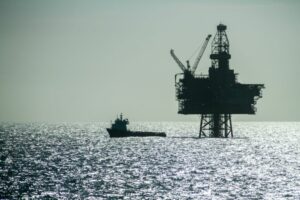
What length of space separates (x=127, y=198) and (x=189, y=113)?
79.6m

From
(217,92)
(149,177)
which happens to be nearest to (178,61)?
(217,92)

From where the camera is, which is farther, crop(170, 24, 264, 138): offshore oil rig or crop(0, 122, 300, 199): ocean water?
crop(170, 24, 264, 138): offshore oil rig

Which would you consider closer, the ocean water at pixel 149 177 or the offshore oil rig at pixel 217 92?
the ocean water at pixel 149 177

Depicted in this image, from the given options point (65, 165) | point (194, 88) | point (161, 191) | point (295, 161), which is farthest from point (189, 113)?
point (161, 191)

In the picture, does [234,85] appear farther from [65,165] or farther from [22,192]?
[22,192]

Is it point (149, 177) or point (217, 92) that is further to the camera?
point (217, 92)

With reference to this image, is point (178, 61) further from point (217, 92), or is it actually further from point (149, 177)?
point (149, 177)

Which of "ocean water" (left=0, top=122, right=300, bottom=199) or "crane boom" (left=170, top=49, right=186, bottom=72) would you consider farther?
"crane boom" (left=170, top=49, right=186, bottom=72)

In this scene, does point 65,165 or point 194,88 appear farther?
point 194,88

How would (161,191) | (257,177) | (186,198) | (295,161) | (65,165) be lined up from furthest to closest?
(295,161) → (65,165) → (257,177) → (161,191) → (186,198)

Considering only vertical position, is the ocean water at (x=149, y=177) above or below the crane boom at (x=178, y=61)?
below

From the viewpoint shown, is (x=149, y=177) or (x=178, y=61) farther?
(x=178, y=61)

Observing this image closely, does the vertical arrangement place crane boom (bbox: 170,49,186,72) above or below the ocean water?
above

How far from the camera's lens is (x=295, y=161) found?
4717 inches
